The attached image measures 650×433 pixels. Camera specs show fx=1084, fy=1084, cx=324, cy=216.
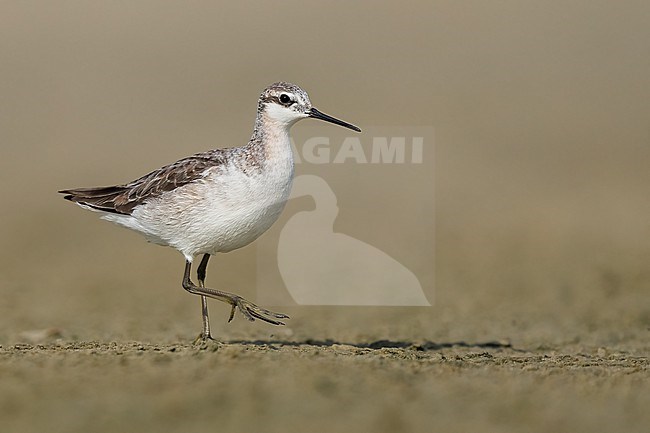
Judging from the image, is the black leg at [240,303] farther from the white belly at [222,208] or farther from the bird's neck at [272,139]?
the bird's neck at [272,139]

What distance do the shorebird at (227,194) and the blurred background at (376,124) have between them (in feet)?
5.72

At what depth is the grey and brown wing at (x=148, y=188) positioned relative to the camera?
10.3 m

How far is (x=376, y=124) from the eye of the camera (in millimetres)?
24484

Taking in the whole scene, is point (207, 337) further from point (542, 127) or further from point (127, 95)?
point (127, 95)

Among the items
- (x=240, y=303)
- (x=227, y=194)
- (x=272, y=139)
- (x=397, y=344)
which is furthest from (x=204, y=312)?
(x=397, y=344)

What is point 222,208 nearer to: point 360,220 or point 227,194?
point 227,194

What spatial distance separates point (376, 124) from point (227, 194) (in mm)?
14803

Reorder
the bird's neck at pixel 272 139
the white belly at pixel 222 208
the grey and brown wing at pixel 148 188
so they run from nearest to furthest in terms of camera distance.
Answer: the white belly at pixel 222 208 → the bird's neck at pixel 272 139 → the grey and brown wing at pixel 148 188

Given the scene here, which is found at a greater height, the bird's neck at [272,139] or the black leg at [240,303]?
the bird's neck at [272,139]

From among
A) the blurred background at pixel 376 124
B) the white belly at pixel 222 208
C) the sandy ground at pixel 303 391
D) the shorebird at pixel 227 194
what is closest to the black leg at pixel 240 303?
the shorebird at pixel 227 194

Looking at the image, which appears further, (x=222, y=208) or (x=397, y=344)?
(x=397, y=344)

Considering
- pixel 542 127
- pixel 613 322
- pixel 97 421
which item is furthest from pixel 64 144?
pixel 97 421

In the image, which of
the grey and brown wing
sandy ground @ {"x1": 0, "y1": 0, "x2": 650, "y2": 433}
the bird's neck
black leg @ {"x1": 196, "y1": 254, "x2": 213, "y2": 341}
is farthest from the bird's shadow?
the bird's neck

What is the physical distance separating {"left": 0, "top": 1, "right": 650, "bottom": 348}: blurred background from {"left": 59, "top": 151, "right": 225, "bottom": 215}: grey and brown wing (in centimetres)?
160
